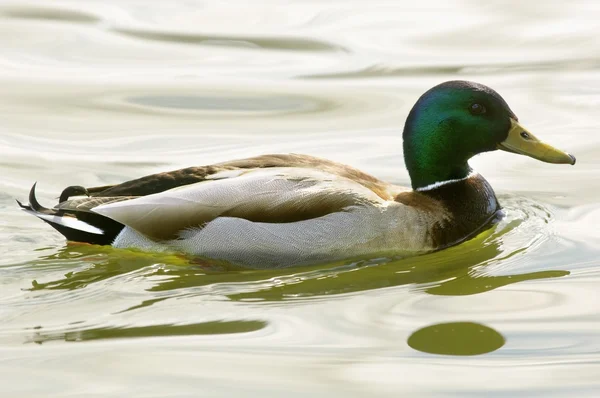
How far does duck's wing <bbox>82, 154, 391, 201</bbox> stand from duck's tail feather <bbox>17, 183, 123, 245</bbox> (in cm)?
13

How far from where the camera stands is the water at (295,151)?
5676 millimetres

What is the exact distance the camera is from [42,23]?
12.7 meters

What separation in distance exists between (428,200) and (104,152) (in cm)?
315

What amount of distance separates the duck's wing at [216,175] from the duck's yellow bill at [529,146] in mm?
840

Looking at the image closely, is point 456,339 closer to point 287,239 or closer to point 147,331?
point 287,239

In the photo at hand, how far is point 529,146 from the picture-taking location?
763 centimetres

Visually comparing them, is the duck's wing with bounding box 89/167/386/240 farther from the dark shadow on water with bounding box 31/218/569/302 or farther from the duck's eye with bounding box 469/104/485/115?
the duck's eye with bounding box 469/104/485/115

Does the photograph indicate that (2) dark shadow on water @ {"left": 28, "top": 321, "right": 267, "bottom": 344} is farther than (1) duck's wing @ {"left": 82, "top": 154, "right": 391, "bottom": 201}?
No

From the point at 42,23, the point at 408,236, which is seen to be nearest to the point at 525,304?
the point at 408,236

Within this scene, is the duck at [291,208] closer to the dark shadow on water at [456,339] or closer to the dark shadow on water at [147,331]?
the dark shadow on water at [147,331]

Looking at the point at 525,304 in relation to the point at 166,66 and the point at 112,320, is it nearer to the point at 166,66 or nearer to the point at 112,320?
the point at 112,320

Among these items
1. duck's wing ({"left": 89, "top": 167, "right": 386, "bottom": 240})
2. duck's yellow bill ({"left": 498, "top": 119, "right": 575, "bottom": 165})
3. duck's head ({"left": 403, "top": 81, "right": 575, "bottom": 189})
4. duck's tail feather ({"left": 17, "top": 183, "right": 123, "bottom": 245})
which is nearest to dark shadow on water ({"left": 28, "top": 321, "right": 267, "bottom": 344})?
duck's wing ({"left": 89, "top": 167, "right": 386, "bottom": 240})

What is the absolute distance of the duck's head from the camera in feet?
24.8

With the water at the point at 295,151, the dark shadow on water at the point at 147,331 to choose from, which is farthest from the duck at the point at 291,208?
the dark shadow on water at the point at 147,331
